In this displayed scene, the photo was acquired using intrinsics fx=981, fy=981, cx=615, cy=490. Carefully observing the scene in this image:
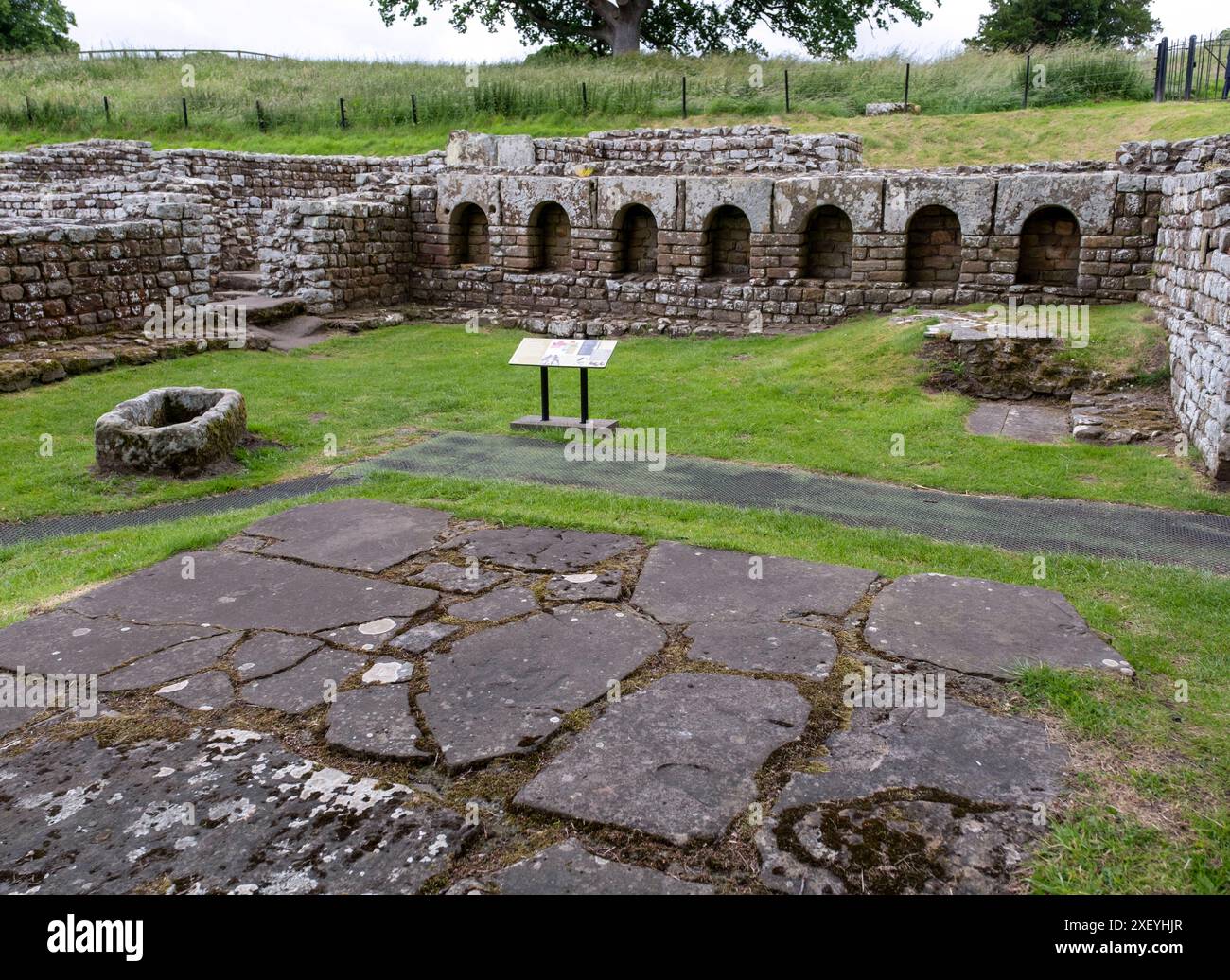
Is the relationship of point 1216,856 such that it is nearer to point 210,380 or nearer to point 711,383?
point 711,383

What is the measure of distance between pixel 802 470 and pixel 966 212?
607 centimetres

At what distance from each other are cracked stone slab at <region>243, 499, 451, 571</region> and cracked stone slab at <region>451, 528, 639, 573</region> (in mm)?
289

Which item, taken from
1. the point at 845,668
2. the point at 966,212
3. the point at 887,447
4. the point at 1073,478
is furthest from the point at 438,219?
the point at 845,668

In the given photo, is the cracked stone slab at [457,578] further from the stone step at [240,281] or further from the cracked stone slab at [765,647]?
the stone step at [240,281]

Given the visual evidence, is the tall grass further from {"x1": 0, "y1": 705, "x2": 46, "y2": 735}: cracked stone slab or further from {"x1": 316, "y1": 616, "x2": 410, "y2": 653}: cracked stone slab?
{"x1": 0, "y1": 705, "x2": 46, "y2": 735}: cracked stone slab

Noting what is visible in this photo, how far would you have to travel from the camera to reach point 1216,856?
2619 millimetres

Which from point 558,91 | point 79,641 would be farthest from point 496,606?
point 558,91

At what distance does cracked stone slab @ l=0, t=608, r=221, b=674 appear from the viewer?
3.84 meters

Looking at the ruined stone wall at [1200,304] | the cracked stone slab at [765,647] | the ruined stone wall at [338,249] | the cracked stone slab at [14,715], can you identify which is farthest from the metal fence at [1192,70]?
the cracked stone slab at [14,715]

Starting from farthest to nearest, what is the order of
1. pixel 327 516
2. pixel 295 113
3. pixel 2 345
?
pixel 295 113 < pixel 2 345 < pixel 327 516

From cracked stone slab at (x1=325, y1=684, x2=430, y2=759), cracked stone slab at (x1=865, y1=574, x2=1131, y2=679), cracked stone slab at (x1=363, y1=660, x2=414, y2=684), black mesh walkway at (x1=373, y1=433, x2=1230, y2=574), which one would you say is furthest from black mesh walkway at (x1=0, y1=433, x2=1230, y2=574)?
cracked stone slab at (x1=325, y1=684, x2=430, y2=759)

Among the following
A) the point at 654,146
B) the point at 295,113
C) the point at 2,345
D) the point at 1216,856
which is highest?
the point at 295,113

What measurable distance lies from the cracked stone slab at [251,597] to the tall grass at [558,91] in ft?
65.4

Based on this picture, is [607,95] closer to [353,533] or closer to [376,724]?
[353,533]
